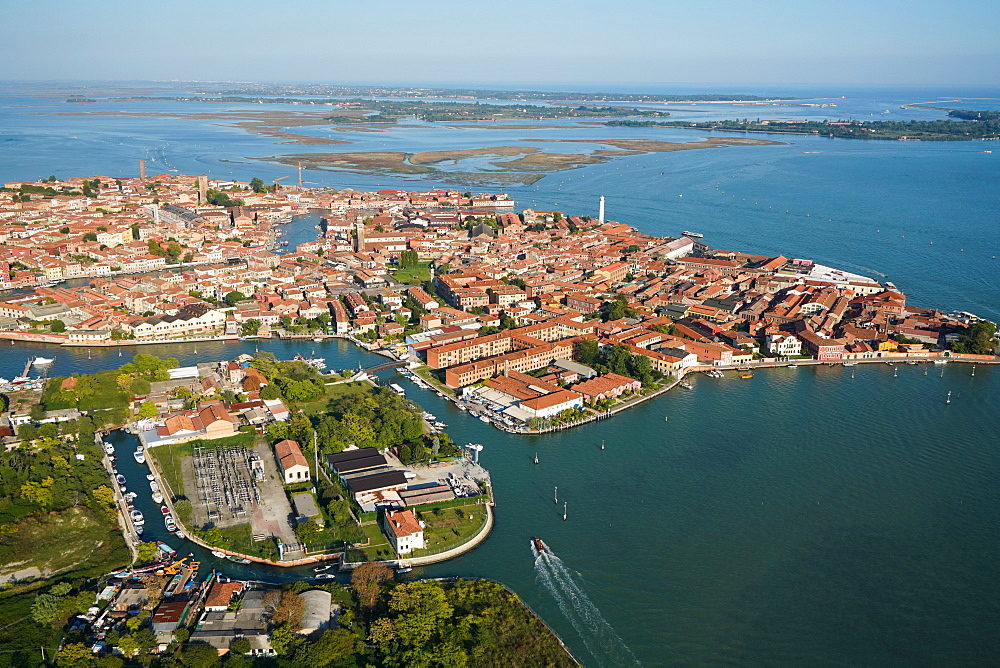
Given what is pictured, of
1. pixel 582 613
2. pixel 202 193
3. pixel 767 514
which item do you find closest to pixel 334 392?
pixel 582 613

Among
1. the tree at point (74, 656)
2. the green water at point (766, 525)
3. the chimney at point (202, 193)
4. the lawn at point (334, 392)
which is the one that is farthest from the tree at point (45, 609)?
the chimney at point (202, 193)

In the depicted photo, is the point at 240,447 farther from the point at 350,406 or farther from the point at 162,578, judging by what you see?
the point at 162,578

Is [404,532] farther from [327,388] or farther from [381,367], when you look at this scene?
[381,367]

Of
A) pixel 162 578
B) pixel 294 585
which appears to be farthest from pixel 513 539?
pixel 162 578

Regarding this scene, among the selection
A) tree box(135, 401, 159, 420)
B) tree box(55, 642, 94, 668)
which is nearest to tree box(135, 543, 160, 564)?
tree box(55, 642, 94, 668)

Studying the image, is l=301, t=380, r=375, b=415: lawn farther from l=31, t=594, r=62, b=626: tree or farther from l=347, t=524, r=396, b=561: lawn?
l=31, t=594, r=62, b=626: tree

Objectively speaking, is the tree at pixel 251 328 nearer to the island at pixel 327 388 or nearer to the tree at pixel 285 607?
the island at pixel 327 388
